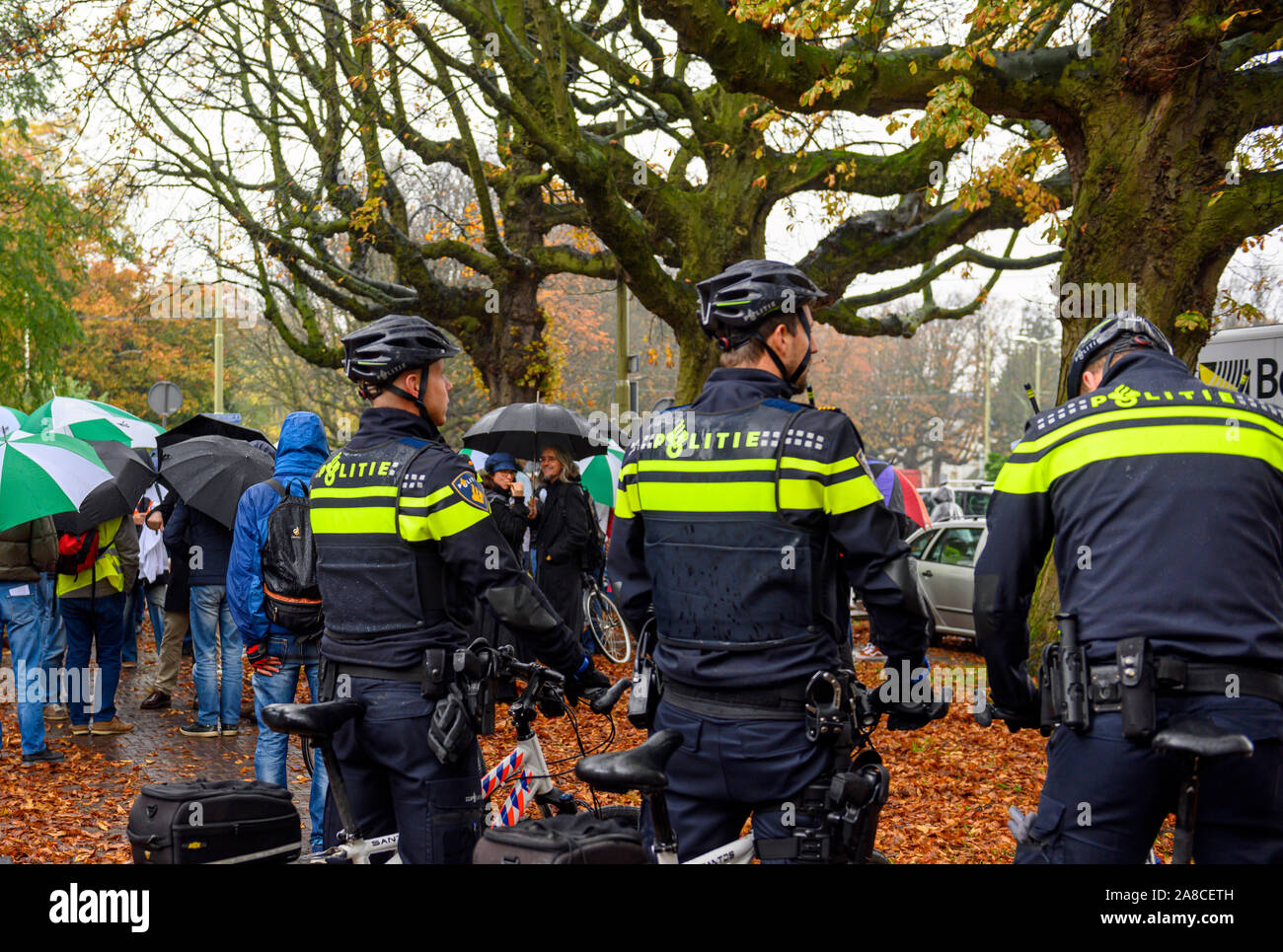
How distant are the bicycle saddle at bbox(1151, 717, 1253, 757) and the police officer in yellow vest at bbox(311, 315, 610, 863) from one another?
6.24ft

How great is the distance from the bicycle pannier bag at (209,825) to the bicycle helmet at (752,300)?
2065mm

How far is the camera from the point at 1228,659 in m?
3.03

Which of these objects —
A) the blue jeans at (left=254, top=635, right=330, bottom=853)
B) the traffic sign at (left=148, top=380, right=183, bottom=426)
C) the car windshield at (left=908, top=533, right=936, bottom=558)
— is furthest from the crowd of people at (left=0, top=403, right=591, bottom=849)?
the traffic sign at (left=148, top=380, right=183, bottom=426)

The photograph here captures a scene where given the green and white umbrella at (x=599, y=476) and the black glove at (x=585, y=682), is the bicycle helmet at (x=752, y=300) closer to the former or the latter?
the black glove at (x=585, y=682)

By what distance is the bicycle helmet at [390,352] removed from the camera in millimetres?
4016

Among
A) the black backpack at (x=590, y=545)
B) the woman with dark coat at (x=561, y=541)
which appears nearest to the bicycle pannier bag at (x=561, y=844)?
the woman with dark coat at (x=561, y=541)

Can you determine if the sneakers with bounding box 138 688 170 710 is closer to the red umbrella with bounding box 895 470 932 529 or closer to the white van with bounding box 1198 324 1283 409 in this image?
the red umbrella with bounding box 895 470 932 529

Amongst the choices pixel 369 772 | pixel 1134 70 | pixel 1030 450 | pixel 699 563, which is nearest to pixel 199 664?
pixel 369 772

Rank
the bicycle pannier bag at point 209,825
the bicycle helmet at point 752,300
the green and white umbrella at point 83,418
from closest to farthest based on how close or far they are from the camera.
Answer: the bicycle helmet at point 752,300
the bicycle pannier bag at point 209,825
the green and white umbrella at point 83,418

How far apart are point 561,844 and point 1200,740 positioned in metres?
1.59

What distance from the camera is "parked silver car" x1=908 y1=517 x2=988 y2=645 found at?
14.7 meters
